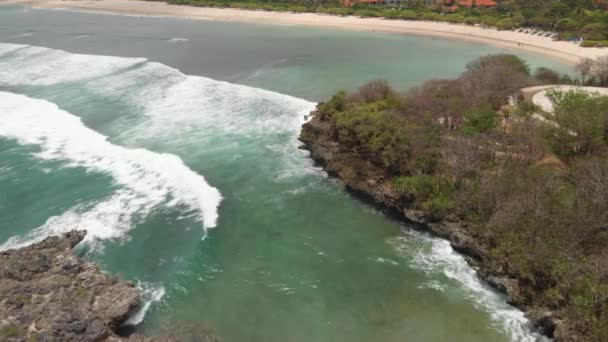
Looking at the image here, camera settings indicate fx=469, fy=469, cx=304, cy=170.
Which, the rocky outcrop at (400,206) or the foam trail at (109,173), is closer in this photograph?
the rocky outcrop at (400,206)

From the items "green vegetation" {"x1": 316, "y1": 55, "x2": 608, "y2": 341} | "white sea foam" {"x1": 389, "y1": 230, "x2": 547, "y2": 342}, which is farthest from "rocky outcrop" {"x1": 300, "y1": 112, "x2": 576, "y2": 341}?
"white sea foam" {"x1": 389, "y1": 230, "x2": 547, "y2": 342}

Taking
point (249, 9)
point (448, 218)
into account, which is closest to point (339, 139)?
point (448, 218)

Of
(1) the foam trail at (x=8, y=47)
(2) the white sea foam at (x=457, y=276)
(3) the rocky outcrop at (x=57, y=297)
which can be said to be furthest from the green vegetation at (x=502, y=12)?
(3) the rocky outcrop at (x=57, y=297)

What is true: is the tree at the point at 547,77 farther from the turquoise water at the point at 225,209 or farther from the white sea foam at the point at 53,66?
the white sea foam at the point at 53,66

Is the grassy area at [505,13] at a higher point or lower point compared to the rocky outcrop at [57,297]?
higher

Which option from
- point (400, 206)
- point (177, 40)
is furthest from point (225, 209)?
point (177, 40)

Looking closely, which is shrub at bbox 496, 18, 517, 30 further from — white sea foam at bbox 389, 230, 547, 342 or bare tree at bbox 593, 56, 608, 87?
white sea foam at bbox 389, 230, 547, 342

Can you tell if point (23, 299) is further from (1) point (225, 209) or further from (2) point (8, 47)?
(2) point (8, 47)
